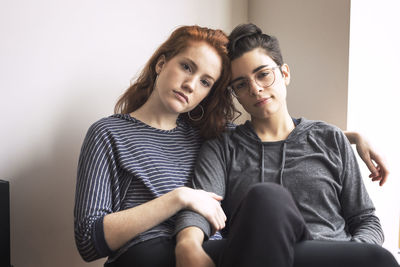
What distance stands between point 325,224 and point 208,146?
429mm

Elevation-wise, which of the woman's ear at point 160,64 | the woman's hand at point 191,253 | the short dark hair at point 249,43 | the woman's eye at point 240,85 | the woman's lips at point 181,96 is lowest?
the woman's hand at point 191,253

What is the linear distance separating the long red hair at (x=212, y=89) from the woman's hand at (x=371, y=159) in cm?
45

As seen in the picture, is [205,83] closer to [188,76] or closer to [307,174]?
[188,76]

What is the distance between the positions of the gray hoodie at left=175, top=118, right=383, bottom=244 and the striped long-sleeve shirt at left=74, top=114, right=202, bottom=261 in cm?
9

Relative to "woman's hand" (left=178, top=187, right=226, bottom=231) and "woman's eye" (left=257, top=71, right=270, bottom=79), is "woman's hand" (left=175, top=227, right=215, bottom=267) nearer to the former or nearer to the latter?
"woman's hand" (left=178, top=187, right=226, bottom=231)

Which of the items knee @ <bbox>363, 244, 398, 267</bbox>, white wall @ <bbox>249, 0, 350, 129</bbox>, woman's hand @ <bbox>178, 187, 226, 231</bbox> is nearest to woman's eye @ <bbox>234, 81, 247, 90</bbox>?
woman's hand @ <bbox>178, 187, 226, 231</bbox>

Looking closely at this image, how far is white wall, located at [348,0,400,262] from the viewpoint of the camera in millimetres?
1540

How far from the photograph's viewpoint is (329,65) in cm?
159

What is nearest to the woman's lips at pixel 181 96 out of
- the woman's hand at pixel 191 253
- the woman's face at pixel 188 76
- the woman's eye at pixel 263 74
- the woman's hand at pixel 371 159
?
the woman's face at pixel 188 76

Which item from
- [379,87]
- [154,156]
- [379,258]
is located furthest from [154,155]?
[379,87]

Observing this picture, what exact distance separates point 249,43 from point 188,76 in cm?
23

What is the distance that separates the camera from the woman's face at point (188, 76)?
119 cm

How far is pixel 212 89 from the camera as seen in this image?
135cm

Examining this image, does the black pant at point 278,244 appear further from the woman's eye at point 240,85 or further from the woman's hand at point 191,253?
the woman's eye at point 240,85
